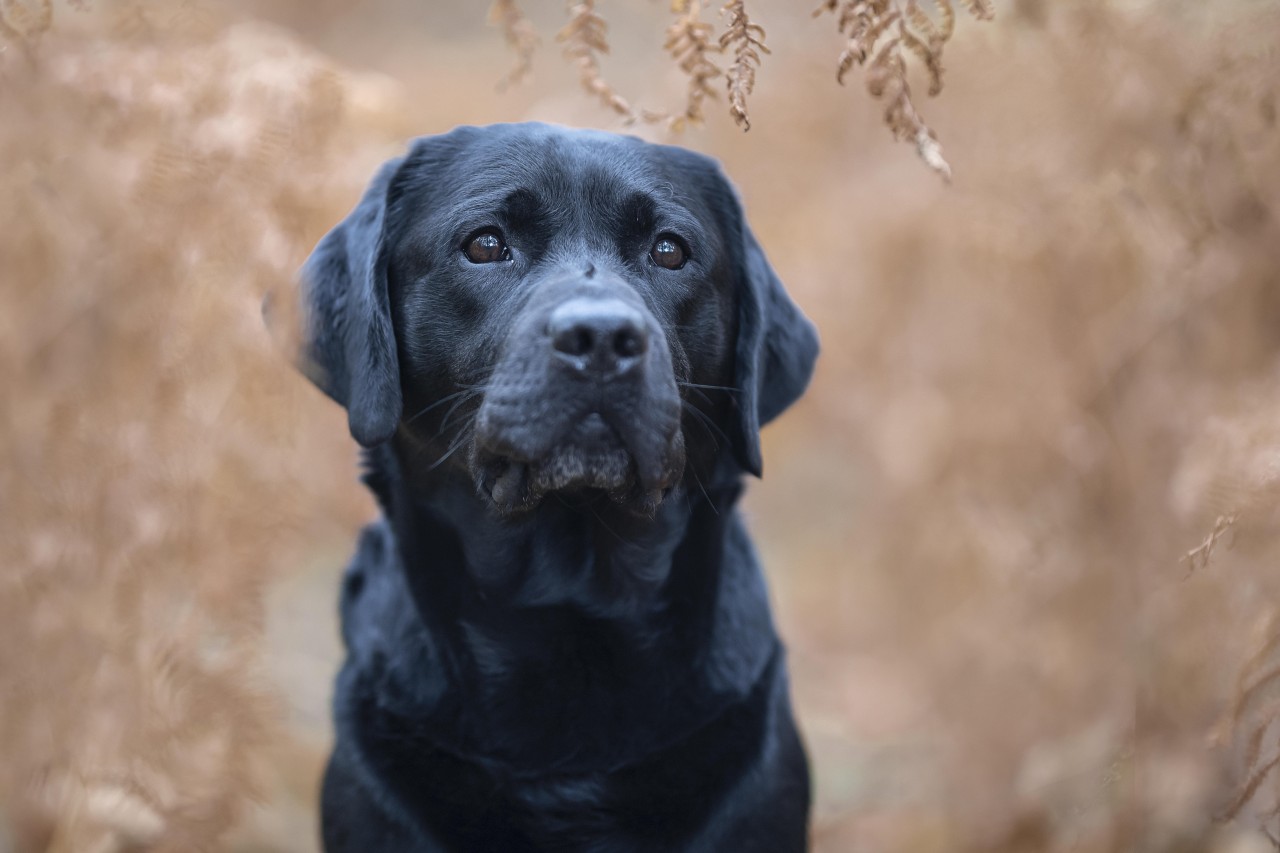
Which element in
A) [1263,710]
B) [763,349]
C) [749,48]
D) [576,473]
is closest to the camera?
[749,48]

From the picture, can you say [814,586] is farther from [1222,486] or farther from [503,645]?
[503,645]

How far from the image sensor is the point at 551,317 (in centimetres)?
208

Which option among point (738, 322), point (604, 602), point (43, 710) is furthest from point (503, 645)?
point (43, 710)

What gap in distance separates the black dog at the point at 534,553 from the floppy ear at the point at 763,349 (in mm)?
19

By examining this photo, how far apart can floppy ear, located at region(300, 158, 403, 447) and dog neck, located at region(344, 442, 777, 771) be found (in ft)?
0.62

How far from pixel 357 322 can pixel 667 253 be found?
67 centimetres

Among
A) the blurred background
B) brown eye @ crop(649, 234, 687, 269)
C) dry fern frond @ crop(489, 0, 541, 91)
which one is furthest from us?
the blurred background

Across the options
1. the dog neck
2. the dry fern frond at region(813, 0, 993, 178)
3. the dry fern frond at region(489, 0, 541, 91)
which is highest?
the dry fern frond at region(489, 0, 541, 91)

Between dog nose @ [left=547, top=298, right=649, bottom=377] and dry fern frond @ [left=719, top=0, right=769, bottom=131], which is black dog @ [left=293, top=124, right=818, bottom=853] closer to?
dog nose @ [left=547, top=298, right=649, bottom=377]

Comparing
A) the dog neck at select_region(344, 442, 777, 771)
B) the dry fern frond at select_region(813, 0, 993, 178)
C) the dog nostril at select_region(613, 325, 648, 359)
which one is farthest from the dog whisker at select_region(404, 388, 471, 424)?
the dry fern frond at select_region(813, 0, 993, 178)

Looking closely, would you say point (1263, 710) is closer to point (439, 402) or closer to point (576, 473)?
point (576, 473)

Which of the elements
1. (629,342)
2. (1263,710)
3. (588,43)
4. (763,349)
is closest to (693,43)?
(588,43)

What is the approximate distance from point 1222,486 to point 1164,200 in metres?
1.09

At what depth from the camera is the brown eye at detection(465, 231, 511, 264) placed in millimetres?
2396
